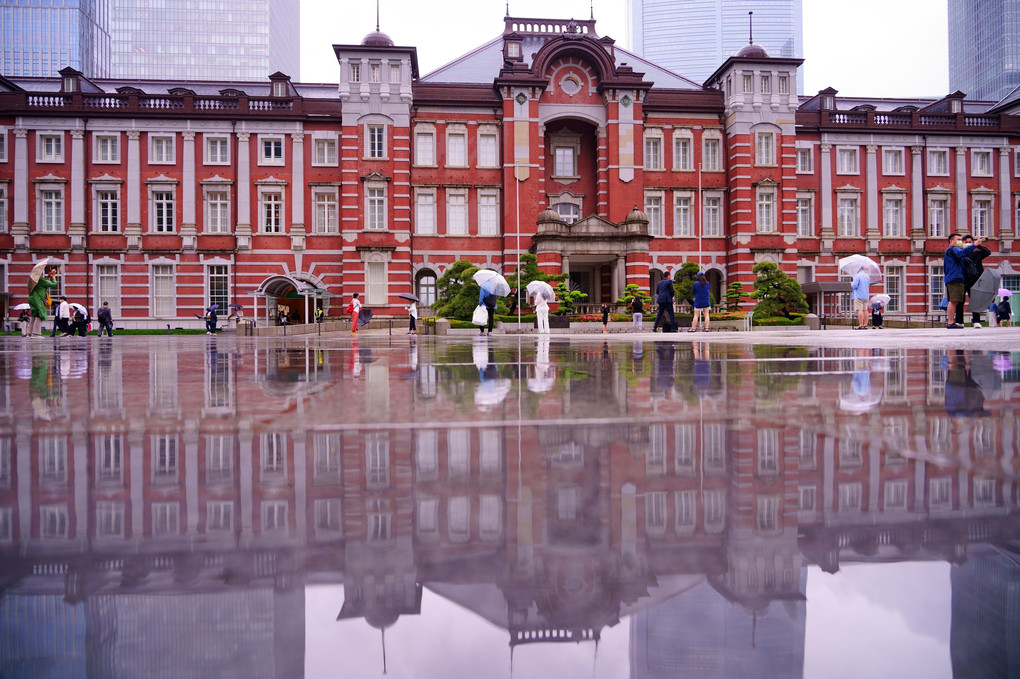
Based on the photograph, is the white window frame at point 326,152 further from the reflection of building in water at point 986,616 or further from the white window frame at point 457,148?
the reflection of building in water at point 986,616

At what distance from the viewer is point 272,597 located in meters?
0.99

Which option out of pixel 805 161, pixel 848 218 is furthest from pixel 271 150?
pixel 848 218

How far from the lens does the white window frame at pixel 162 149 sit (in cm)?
3441

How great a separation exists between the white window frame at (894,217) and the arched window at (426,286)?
25.8 m

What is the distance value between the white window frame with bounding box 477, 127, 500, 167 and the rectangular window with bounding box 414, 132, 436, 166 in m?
2.41

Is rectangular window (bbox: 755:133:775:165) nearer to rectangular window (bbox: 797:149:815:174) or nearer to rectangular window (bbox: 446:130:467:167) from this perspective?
rectangular window (bbox: 797:149:815:174)

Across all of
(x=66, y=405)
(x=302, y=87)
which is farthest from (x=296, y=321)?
(x=66, y=405)

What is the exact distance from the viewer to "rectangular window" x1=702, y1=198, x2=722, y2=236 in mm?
36938

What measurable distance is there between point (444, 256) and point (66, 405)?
32544 mm

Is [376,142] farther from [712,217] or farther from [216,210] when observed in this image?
[712,217]

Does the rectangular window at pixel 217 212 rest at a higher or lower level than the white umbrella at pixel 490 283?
higher

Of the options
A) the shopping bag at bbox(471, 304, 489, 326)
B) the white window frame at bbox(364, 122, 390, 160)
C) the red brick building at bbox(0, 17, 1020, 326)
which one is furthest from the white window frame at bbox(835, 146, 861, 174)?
the shopping bag at bbox(471, 304, 489, 326)

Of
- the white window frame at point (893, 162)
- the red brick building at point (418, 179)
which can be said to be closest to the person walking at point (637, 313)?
the red brick building at point (418, 179)

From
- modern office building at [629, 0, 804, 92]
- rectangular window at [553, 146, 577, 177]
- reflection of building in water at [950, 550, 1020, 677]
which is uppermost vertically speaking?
modern office building at [629, 0, 804, 92]
